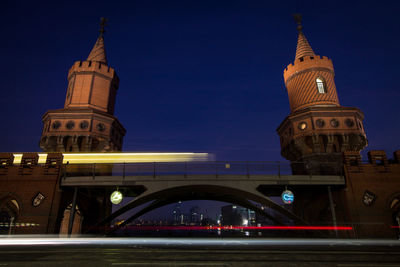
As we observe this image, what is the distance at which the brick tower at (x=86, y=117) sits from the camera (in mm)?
28719

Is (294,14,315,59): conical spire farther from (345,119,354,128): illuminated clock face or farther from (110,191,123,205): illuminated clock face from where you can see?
(110,191,123,205): illuminated clock face

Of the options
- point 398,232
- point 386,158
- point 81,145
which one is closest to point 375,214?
point 398,232

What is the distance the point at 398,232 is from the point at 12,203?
37117mm

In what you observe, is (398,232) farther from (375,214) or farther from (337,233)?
(337,233)

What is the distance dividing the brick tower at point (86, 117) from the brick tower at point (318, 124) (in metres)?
24.3

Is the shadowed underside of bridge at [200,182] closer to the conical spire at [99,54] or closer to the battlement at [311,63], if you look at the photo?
the battlement at [311,63]

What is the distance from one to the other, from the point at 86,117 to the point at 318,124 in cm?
2900

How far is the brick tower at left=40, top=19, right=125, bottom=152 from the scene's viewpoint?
94.2ft

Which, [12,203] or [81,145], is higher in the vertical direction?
[81,145]

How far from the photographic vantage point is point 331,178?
21625mm

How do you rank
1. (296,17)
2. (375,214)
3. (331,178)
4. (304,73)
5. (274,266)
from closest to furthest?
(274,266), (375,214), (331,178), (304,73), (296,17)

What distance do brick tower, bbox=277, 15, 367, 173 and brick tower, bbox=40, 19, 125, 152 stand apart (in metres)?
24.3

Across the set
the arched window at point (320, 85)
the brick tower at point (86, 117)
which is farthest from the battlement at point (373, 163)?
the brick tower at point (86, 117)

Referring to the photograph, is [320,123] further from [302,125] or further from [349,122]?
[349,122]
